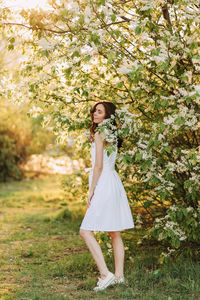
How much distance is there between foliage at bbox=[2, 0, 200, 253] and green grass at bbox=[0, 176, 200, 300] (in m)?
0.81

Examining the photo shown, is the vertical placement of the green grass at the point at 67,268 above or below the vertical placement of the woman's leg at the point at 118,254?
below

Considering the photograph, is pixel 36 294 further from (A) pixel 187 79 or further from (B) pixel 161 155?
(A) pixel 187 79

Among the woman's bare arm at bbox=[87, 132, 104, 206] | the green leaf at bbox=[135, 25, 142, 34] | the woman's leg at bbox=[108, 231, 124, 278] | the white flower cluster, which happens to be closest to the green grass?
the woman's leg at bbox=[108, 231, 124, 278]

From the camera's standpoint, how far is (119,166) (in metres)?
4.93

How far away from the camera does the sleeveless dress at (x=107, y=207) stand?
436cm

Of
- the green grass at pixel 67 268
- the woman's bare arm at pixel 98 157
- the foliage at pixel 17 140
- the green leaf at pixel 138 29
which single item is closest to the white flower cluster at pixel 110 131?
the woman's bare arm at pixel 98 157

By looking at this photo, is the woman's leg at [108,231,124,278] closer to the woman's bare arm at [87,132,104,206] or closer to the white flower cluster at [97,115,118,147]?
the woman's bare arm at [87,132,104,206]

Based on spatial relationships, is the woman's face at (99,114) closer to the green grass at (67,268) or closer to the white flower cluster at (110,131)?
the white flower cluster at (110,131)

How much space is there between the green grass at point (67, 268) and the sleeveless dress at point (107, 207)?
68 centimetres

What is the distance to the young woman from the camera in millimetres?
4359

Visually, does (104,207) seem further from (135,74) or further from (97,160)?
(135,74)

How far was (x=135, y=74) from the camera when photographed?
3.87 meters

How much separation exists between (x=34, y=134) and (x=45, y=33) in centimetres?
1115

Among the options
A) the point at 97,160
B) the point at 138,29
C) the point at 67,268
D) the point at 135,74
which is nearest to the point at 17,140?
the point at 67,268
